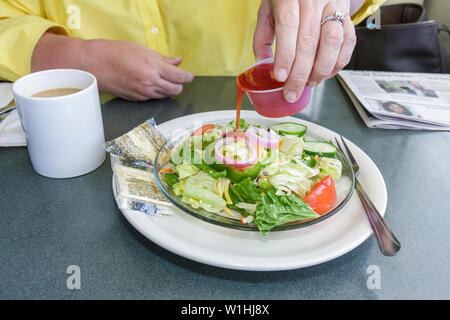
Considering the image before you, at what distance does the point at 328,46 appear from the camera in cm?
89

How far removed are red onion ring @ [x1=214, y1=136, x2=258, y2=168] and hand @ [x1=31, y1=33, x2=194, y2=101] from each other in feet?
1.94

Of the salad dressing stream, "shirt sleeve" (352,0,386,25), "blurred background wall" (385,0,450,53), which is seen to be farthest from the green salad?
"blurred background wall" (385,0,450,53)

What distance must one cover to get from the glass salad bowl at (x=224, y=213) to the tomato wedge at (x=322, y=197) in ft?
0.06

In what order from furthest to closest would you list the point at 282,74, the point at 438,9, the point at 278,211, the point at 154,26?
the point at 438,9 → the point at 154,26 → the point at 282,74 → the point at 278,211

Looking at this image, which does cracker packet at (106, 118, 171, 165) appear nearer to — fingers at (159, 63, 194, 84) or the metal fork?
fingers at (159, 63, 194, 84)

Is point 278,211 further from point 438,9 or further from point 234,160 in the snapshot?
point 438,9

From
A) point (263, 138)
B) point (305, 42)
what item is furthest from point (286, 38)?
point (263, 138)

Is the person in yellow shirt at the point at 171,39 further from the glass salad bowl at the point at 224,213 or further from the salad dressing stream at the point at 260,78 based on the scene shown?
the glass salad bowl at the point at 224,213

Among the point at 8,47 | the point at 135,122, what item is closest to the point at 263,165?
the point at 135,122

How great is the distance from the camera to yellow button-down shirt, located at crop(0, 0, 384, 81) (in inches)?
53.4

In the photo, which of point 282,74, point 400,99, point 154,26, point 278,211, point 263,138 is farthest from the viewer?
point 154,26

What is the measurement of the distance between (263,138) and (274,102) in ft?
0.36

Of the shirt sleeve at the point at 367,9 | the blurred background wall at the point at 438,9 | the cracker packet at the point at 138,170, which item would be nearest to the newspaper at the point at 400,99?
the shirt sleeve at the point at 367,9
